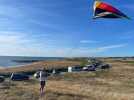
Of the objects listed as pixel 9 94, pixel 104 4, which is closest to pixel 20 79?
pixel 9 94

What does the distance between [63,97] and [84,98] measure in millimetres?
2132

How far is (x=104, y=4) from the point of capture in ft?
95.9

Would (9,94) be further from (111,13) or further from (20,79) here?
(20,79)

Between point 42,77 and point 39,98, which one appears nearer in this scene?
point 42,77

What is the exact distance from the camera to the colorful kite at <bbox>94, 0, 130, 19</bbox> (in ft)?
88.0

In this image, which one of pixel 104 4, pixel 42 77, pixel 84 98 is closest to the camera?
pixel 42 77

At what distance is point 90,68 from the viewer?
9819 centimetres

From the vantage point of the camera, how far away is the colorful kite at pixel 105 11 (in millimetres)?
26812

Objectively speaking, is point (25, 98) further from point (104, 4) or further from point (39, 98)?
point (104, 4)

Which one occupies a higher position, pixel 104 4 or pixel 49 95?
pixel 104 4

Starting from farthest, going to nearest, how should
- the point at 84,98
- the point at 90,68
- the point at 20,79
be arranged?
the point at 90,68, the point at 20,79, the point at 84,98

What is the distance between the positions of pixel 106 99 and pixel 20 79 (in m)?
36.9

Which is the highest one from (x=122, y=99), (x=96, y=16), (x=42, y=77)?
(x=96, y=16)

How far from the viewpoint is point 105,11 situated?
28.1 meters
